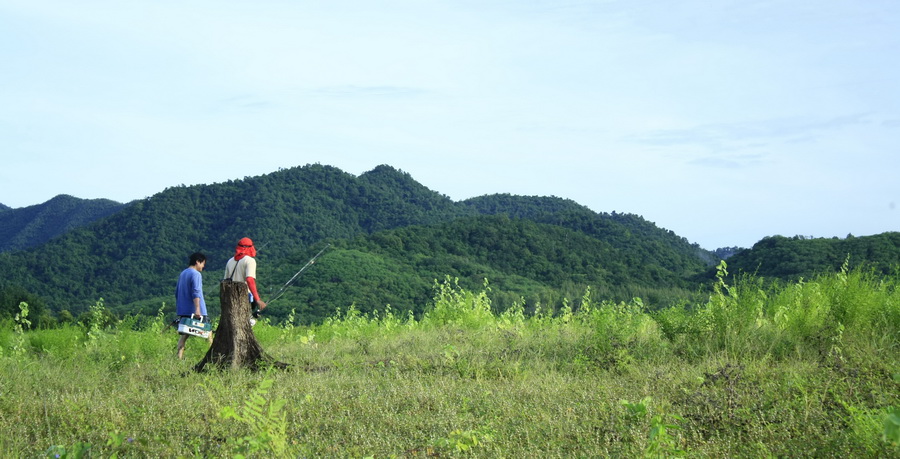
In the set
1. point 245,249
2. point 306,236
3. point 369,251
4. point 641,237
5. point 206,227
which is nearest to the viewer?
point 245,249

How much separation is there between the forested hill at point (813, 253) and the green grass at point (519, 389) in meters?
35.8

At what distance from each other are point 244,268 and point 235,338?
851 mm

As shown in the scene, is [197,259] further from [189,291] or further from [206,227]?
[206,227]

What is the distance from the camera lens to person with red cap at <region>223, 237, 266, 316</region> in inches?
341

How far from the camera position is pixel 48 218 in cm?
15038

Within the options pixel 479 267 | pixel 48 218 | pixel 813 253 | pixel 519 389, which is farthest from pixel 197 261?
pixel 48 218

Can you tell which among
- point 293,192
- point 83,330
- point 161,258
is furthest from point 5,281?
point 83,330

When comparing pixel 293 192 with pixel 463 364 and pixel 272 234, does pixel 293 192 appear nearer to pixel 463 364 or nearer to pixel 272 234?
pixel 272 234

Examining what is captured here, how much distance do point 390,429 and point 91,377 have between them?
4.60 metres

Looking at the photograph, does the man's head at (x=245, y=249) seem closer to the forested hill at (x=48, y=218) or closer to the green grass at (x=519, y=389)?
the green grass at (x=519, y=389)

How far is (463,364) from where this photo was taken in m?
7.81

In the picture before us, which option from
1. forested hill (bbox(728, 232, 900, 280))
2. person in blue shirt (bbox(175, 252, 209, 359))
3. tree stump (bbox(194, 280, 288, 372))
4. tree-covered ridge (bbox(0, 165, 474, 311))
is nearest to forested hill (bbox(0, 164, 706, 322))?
tree-covered ridge (bbox(0, 165, 474, 311))

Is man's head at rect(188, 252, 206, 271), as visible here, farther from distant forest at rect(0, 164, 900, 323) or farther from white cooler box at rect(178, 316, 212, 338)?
distant forest at rect(0, 164, 900, 323)

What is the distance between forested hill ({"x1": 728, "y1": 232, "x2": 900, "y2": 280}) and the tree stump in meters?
38.4
